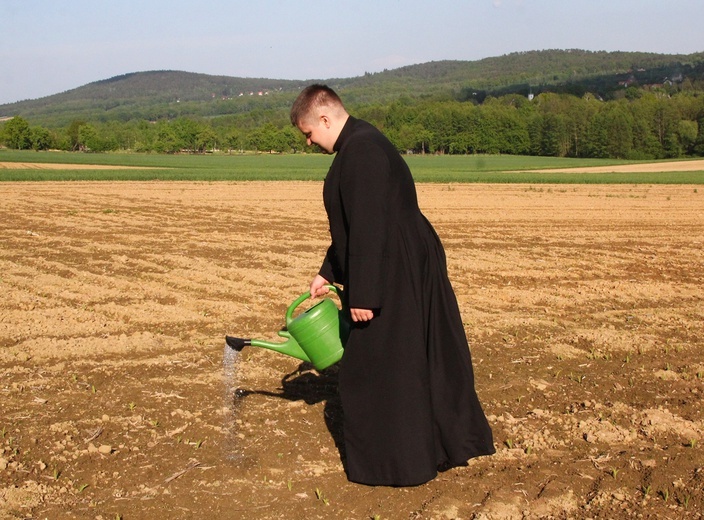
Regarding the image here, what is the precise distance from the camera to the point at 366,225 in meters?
3.90

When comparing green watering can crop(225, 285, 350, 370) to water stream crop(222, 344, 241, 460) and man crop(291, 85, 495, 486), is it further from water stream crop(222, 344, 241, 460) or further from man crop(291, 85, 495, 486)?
water stream crop(222, 344, 241, 460)

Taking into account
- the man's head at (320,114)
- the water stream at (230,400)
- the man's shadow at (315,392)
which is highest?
the man's head at (320,114)

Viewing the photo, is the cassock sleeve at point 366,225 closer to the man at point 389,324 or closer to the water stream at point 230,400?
→ the man at point 389,324

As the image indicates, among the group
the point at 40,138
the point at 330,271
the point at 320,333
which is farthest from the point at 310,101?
the point at 40,138

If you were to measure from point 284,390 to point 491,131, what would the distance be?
10555cm

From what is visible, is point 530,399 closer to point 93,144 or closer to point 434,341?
point 434,341

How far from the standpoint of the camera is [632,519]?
3.78m

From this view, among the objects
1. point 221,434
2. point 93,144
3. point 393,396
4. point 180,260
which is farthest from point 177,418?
point 93,144

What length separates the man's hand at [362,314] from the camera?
3.95m

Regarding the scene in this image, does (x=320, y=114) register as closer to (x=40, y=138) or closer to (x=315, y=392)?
(x=315, y=392)

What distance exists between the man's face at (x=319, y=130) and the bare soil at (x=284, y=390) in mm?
1611

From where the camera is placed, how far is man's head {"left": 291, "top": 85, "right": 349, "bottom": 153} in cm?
404

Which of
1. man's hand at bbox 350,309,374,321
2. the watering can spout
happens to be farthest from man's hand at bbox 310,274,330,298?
man's hand at bbox 350,309,374,321

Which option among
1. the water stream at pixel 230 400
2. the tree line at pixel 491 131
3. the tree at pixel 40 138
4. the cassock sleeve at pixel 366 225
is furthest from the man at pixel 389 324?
the tree at pixel 40 138
